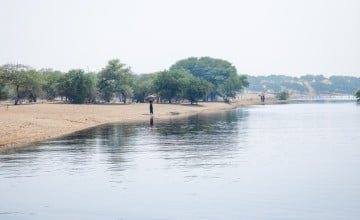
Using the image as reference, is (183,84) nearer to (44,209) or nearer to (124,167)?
(124,167)

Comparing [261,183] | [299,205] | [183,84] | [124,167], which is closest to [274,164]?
[261,183]

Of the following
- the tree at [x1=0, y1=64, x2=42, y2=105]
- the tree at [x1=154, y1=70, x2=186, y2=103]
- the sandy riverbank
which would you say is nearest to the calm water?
the sandy riverbank

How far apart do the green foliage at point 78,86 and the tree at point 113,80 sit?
33.9 ft

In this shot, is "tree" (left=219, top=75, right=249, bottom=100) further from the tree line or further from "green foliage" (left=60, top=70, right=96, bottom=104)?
"green foliage" (left=60, top=70, right=96, bottom=104)

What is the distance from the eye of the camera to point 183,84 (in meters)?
134

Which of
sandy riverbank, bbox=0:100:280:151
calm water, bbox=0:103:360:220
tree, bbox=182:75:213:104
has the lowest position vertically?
calm water, bbox=0:103:360:220

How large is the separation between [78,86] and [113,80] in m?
14.2

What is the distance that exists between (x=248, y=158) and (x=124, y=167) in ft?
28.0

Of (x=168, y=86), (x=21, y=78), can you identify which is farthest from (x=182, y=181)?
(x=168, y=86)

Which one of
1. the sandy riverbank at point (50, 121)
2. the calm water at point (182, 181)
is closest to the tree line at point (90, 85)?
the sandy riverbank at point (50, 121)

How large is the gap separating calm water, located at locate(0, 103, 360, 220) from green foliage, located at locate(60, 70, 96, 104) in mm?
68161

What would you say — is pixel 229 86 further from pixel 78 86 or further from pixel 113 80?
pixel 78 86

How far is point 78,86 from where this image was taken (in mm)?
109375

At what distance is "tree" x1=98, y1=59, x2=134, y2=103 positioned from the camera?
12150 cm
